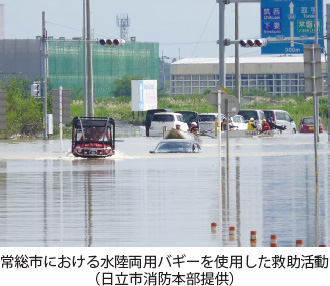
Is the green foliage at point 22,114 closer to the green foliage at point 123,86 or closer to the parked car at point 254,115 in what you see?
the parked car at point 254,115

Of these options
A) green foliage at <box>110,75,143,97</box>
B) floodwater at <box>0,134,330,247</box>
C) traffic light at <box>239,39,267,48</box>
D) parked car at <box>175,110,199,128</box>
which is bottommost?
floodwater at <box>0,134,330,247</box>

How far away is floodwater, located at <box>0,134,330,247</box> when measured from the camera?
1749 cm

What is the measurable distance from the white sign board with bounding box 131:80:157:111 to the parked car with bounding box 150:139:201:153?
150 ft

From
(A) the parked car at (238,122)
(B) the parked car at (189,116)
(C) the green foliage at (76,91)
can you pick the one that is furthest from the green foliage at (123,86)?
(A) the parked car at (238,122)

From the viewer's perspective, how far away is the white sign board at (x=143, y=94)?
91125mm

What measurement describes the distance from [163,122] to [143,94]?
24.5m

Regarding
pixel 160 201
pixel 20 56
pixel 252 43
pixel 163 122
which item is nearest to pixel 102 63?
pixel 20 56

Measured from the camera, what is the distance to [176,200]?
78.8 feet

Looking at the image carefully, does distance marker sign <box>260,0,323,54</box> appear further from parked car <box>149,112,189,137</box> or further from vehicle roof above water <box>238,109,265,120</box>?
vehicle roof above water <box>238,109,265,120</box>

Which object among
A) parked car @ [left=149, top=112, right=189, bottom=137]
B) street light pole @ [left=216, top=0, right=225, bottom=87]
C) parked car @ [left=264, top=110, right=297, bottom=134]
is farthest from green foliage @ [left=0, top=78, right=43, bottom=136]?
street light pole @ [left=216, top=0, right=225, bottom=87]

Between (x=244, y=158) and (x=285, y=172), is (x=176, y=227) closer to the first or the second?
(x=285, y=172)

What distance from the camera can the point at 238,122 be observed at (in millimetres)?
70625

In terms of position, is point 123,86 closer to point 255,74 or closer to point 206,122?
point 255,74

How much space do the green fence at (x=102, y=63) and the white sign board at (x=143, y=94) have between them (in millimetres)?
32356
